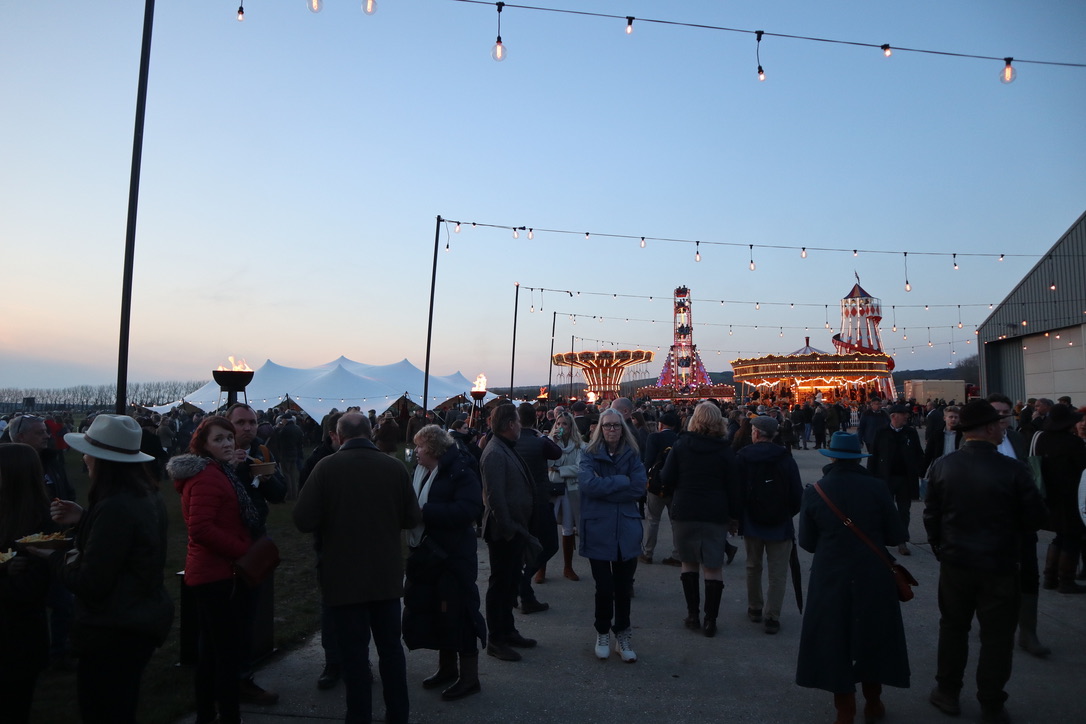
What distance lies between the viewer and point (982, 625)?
4.16 m

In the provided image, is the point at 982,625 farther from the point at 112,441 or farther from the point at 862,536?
the point at 112,441

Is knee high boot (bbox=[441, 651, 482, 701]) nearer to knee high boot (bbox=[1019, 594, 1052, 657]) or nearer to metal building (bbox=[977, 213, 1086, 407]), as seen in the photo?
knee high boot (bbox=[1019, 594, 1052, 657])

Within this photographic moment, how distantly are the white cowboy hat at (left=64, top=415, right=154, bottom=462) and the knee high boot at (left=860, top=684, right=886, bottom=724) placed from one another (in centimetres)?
385

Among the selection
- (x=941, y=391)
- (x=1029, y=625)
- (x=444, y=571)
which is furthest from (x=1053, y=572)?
(x=941, y=391)

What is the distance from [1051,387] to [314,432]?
Result: 91.6ft

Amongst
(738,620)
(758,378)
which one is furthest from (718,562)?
(758,378)

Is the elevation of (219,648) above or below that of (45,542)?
below

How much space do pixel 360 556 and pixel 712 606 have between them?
3.05 m

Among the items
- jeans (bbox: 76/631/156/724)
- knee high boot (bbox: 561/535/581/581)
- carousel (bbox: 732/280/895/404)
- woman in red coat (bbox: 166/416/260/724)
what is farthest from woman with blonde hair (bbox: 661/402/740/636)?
carousel (bbox: 732/280/895/404)

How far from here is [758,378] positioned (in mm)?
54031

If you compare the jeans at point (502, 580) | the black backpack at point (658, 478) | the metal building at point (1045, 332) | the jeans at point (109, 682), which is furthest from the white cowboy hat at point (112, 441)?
the metal building at point (1045, 332)

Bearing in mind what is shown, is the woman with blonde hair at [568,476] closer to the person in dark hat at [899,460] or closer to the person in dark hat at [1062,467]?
the person in dark hat at [899,460]

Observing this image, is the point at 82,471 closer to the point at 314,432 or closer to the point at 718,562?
the point at 314,432

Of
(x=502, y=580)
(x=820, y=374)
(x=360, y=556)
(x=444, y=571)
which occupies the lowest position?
(x=502, y=580)
